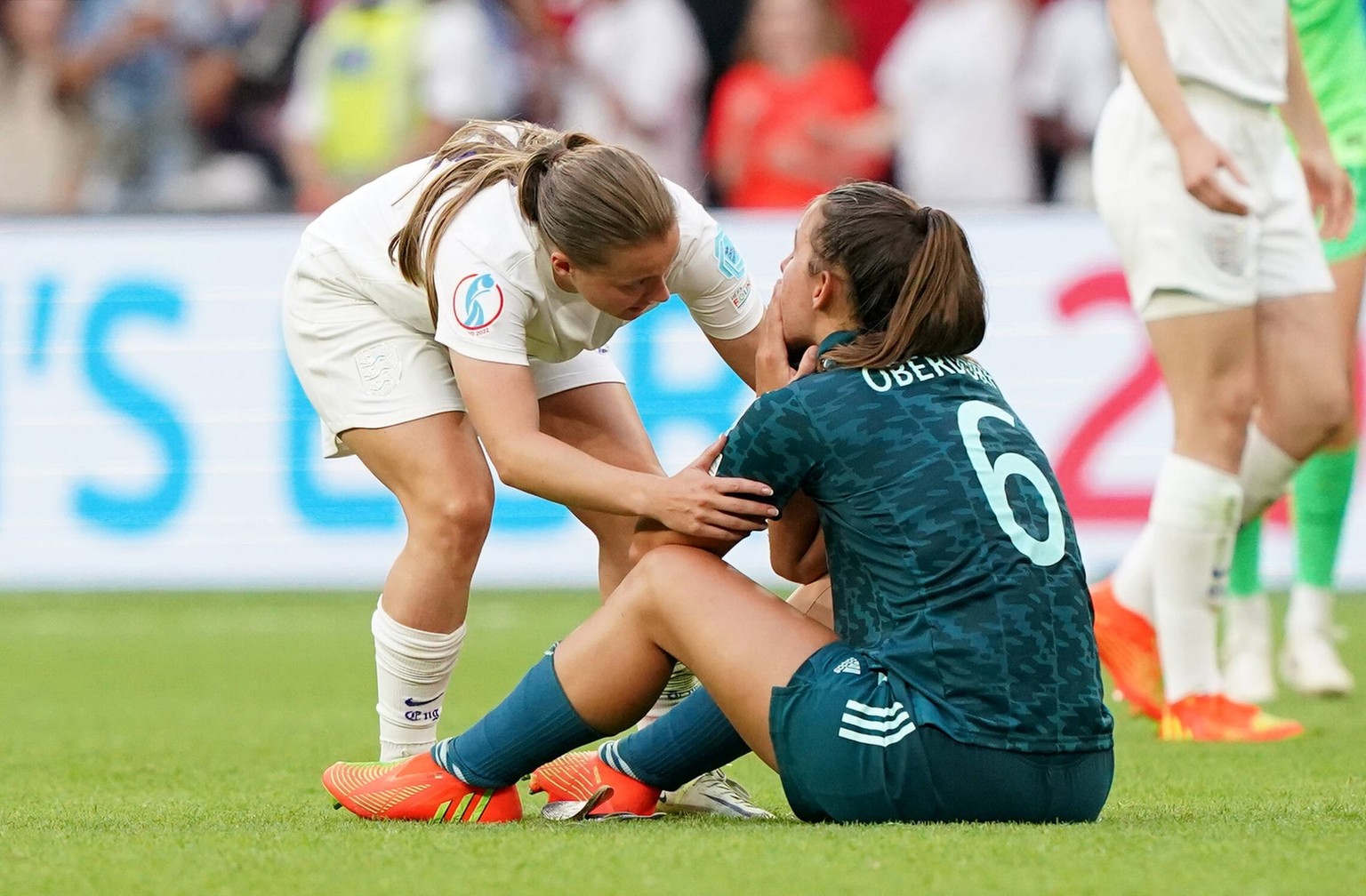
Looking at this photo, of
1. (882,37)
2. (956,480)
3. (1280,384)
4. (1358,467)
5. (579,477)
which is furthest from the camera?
(882,37)

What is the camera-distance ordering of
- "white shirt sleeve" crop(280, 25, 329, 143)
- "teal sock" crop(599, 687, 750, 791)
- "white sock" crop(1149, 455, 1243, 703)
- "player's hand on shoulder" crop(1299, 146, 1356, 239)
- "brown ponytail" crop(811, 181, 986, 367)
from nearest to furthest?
"brown ponytail" crop(811, 181, 986, 367)
"teal sock" crop(599, 687, 750, 791)
"white sock" crop(1149, 455, 1243, 703)
"player's hand on shoulder" crop(1299, 146, 1356, 239)
"white shirt sleeve" crop(280, 25, 329, 143)

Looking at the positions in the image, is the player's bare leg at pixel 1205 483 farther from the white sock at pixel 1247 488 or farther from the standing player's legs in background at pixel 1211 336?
the white sock at pixel 1247 488

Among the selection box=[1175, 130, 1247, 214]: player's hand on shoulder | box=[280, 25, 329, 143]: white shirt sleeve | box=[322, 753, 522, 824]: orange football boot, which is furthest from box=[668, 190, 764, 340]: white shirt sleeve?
box=[280, 25, 329, 143]: white shirt sleeve

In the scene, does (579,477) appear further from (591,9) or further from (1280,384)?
(591,9)

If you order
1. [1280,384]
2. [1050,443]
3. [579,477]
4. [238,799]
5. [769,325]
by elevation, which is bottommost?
[1050,443]

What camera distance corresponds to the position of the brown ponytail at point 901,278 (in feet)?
10.00

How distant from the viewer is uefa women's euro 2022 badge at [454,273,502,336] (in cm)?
341

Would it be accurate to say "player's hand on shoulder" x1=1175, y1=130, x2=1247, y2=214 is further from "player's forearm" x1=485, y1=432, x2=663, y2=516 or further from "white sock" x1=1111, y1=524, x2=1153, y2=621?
"player's forearm" x1=485, y1=432, x2=663, y2=516

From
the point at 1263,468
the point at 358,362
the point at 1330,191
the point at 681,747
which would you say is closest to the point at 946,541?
the point at 681,747

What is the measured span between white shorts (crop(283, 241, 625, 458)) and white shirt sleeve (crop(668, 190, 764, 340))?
0.35m

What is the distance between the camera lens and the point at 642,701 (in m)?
3.13

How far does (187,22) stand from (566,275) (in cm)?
765

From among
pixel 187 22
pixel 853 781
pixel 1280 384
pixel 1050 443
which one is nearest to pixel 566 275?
pixel 853 781

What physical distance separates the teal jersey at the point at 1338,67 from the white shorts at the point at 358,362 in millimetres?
2663
